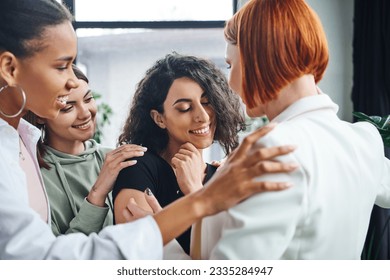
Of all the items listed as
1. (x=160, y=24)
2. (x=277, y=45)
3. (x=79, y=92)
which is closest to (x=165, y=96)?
(x=79, y=92)

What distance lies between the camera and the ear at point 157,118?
1068mm

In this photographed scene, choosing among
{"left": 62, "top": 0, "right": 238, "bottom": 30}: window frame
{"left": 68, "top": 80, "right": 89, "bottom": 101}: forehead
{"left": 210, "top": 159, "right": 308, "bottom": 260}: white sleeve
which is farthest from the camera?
{"left": 62, "top": 0, "right": 238, "bottom": 30}: window frame

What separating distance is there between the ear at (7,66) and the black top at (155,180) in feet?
0.92

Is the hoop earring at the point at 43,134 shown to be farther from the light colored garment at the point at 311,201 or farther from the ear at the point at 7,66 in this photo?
the light colored garment at the point at 311,201

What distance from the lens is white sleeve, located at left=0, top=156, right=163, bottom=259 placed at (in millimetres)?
738

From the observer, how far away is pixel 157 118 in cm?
107

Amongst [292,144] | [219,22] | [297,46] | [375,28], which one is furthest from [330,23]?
[292,144]

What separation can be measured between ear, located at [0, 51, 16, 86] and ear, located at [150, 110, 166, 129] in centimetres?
33

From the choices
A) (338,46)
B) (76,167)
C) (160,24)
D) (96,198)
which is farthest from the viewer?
(160,24)

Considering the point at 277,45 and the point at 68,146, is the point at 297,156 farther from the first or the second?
the point at 68,146

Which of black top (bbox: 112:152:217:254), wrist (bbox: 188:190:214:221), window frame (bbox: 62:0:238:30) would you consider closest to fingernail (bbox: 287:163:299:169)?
wrist (bbox: 188:190:214:221)

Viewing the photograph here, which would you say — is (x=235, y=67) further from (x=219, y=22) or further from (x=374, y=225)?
(x=374, y=225)

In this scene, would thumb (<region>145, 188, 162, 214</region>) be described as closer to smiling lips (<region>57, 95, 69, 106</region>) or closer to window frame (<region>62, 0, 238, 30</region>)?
smiling lips (<region>57, 95, 69, 106</region>)

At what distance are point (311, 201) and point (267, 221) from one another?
0.22ft
